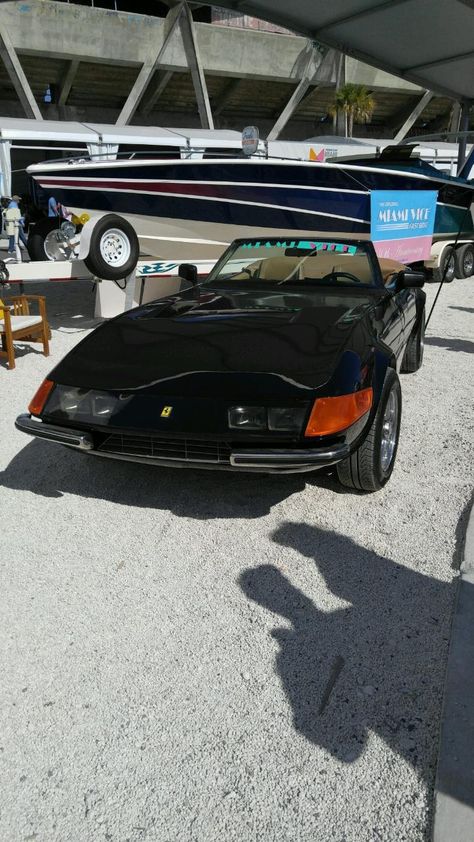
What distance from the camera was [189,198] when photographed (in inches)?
317

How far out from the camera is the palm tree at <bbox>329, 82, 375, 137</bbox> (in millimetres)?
30859

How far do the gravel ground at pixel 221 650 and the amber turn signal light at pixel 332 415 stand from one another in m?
0.57

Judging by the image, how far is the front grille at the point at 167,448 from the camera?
10.00 ft

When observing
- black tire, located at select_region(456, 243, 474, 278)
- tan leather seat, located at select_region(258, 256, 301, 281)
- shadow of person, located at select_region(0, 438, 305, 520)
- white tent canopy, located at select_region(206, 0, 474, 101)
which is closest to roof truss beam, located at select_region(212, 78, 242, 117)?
black tire, located at select_region(456, 243, 474, 278)

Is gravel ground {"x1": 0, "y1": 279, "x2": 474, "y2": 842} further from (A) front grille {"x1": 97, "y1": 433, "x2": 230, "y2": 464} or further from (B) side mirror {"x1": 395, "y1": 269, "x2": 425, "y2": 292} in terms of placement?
Answer: (B) side mirror {"x1": 395, "y1": 269, "x2": 425, "y2": 292}

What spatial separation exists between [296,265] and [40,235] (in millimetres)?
6407

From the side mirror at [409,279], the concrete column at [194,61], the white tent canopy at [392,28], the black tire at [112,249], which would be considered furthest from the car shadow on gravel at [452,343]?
the concrete column at [194,61]

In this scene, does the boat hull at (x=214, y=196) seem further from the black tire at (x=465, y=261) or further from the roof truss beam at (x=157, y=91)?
the roof truss beam at (x=157, y=91)

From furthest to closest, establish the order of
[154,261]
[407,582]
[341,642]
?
1. [154,261]
2. [407,582]
3. [341,642]

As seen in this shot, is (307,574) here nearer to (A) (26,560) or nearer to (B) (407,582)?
(B) (407,582)

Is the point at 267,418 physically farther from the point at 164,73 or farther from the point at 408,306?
the point at 164,73

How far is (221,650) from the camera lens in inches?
93.6

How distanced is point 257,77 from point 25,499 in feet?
102

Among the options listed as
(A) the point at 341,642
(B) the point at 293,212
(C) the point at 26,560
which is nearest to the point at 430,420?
(A) the point at 341,642
